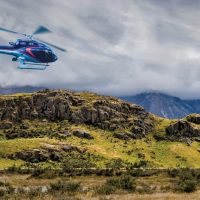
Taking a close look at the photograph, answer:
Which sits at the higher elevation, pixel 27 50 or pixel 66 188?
pixel 27 50

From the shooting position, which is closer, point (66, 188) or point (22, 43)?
point (66, 188)

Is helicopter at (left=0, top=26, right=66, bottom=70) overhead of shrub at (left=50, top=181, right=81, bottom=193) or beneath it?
overhead

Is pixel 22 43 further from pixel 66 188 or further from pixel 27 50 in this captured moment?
pixel 66 188

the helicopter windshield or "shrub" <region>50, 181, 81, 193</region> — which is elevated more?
the helicopter windshield

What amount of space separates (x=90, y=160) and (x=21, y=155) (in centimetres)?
2865

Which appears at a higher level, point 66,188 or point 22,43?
point 22,43

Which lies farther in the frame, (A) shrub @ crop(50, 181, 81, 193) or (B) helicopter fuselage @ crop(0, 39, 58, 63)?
(B) helicopter fuselage @ crop(0, 39, 58, 63)

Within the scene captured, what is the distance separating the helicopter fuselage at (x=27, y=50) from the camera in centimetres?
7381

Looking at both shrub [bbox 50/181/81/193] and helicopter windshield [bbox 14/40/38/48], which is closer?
shrub [bbox 50/181/81/193]

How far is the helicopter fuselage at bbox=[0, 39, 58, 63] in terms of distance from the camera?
73812mm

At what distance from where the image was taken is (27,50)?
74.0 metres

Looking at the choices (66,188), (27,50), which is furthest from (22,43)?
(66,188)

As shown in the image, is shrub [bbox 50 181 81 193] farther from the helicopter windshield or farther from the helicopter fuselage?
the helicopter windshield

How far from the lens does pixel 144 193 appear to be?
67.4 m
